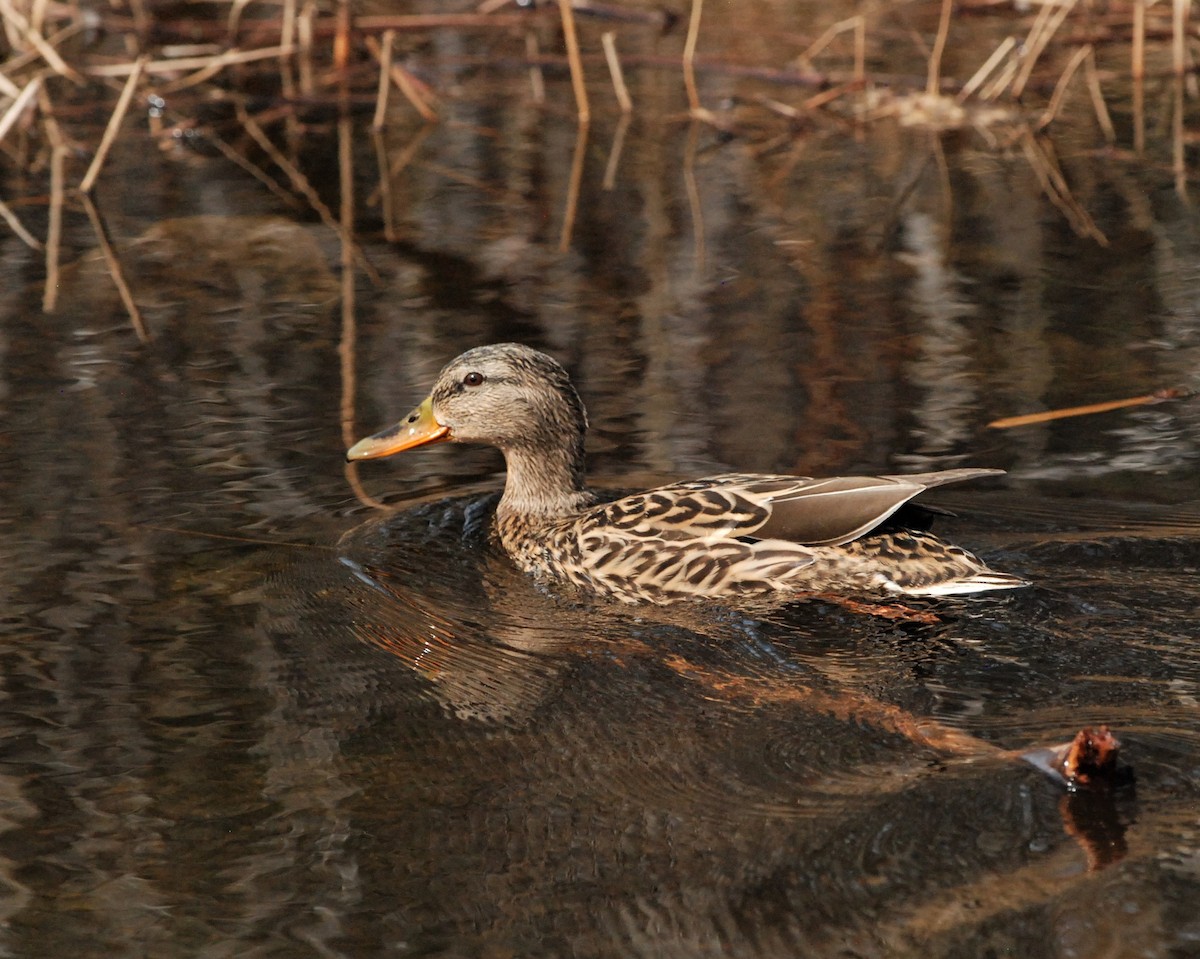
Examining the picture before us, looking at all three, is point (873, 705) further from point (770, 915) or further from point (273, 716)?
point (273, 716)

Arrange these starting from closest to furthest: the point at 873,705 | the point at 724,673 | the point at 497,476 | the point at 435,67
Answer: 1. the point at 873,705
2. the point at 724,673
3. the point at 497,476
4. the point at 435,67

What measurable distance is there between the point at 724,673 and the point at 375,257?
490 cm

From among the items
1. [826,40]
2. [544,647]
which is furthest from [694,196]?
[544,647]

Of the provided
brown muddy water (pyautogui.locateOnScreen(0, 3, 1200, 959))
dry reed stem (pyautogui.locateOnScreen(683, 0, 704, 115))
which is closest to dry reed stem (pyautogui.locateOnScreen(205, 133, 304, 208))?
brown muddy water (pyautogui.locateOnScreen(0, 3, 1200, 959))

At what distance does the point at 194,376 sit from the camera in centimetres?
768

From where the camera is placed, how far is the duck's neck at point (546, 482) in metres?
6.39

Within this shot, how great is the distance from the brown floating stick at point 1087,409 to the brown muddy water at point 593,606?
0.26 feet

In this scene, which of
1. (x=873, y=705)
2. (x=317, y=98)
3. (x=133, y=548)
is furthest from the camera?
Answer: (x=317, y=98)

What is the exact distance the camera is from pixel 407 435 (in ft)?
21.2

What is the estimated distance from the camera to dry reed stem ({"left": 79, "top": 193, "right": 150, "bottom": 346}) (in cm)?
Result: 838

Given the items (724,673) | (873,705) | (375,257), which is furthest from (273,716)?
(375,257)

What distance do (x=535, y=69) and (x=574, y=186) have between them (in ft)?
10.6

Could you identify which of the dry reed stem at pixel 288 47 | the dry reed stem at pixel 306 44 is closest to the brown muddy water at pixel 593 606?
the dry reed stem at pixel 288 47

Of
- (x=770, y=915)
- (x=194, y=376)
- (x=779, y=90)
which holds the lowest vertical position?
(x=770, y=915)
